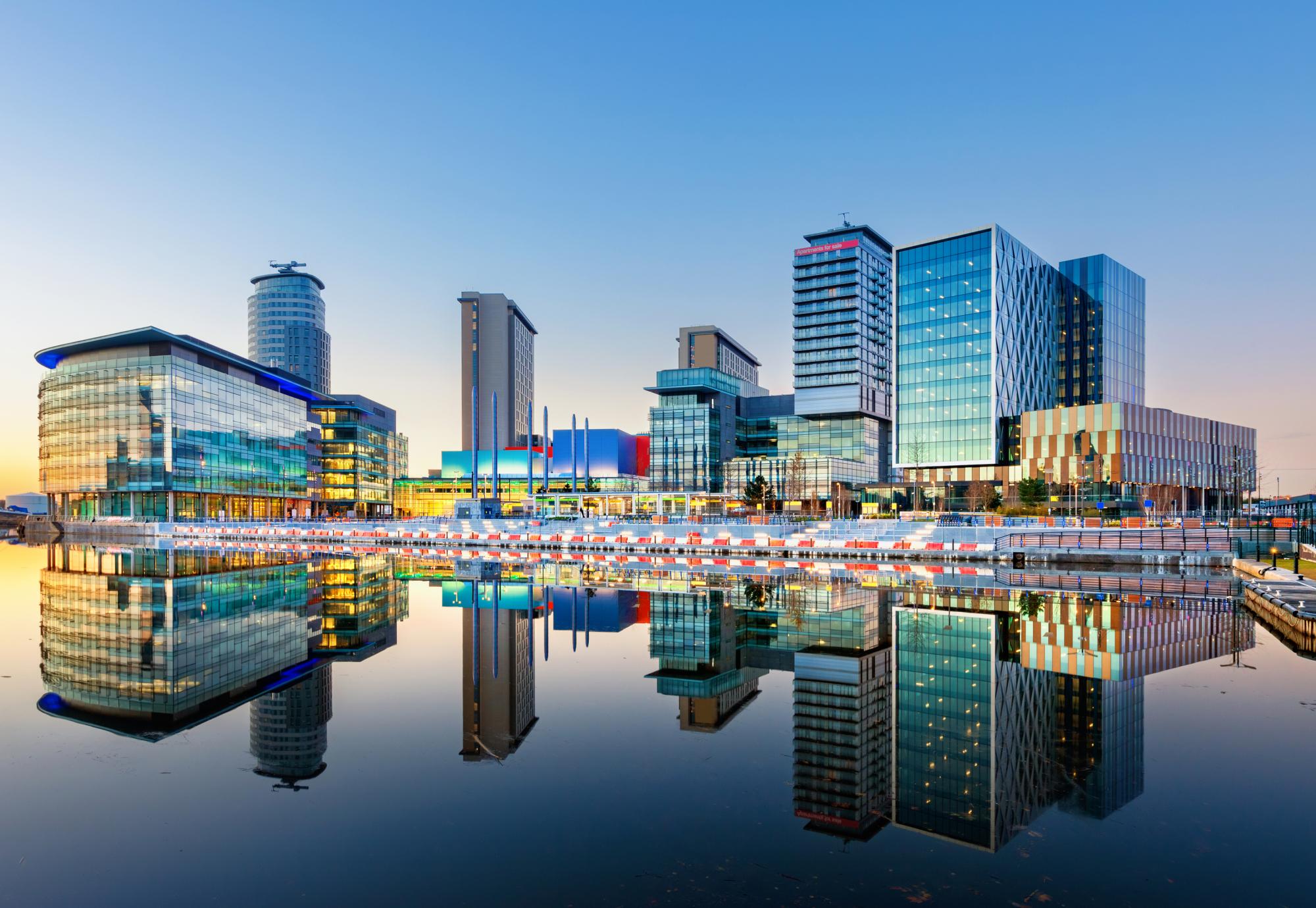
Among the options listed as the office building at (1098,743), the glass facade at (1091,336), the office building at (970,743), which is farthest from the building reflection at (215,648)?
the glass facade at (1091,336)

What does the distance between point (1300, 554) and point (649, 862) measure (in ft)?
172

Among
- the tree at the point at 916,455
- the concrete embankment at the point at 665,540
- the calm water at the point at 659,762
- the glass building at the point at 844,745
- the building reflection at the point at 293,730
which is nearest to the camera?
the calm water at the point at 659,762

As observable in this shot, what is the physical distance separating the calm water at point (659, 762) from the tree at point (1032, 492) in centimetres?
9523

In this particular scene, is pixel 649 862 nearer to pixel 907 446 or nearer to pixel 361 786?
pixel 361 786

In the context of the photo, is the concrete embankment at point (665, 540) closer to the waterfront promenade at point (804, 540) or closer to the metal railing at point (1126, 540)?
the waterfront promenade at point (804, 540)

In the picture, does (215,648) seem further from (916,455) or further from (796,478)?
(916,455)

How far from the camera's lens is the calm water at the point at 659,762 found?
8055 mm

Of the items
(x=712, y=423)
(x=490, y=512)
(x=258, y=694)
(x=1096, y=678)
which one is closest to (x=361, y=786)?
(x=258, y=694)

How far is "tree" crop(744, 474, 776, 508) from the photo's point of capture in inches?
5591

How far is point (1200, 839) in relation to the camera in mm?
8844

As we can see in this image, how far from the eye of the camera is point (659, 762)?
11.9 metres

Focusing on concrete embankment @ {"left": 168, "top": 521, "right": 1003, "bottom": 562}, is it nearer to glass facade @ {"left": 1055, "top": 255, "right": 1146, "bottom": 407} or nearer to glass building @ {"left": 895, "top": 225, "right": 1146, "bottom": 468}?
glass building @ {"left": 895, "top": 225, "right": 1146, "bottom": 468}

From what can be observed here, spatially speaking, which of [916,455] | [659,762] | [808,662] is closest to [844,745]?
[659,762]

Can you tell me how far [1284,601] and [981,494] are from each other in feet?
353
